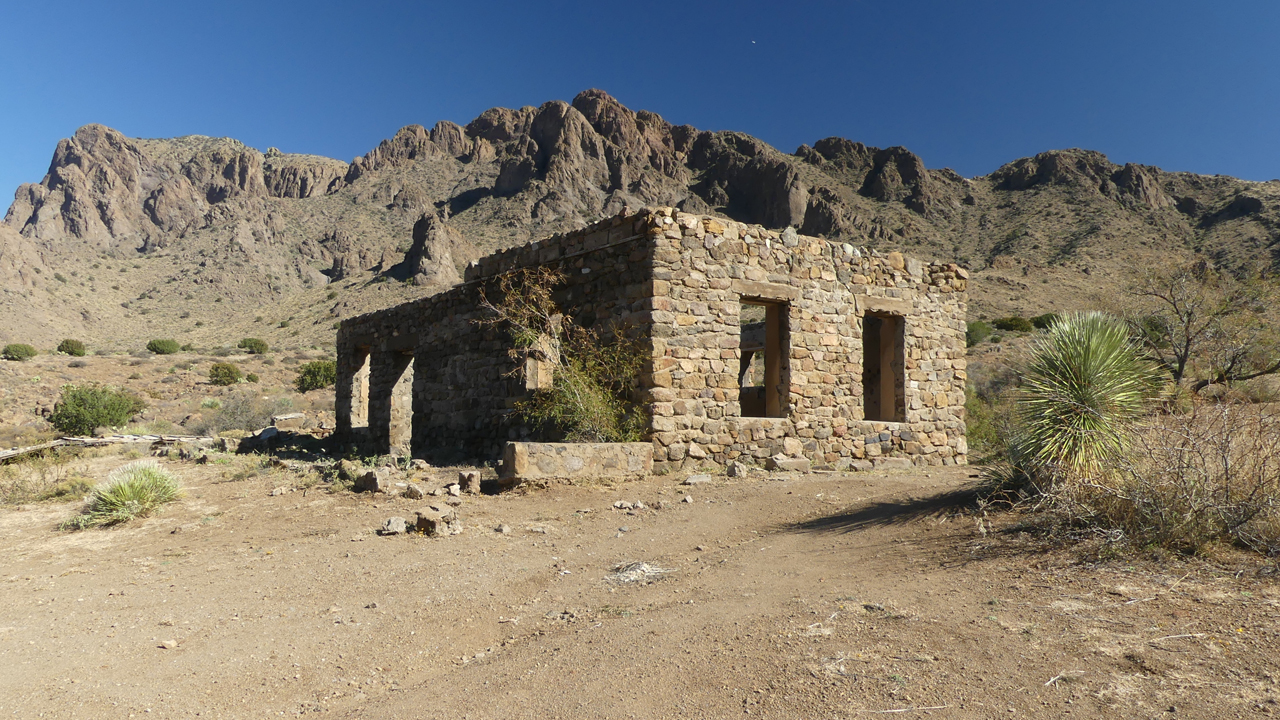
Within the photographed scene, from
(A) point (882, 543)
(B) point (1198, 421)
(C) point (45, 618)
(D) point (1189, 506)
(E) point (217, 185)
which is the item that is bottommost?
(C) point (45, 618)

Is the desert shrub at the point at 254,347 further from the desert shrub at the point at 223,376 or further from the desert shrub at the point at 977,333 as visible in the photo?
the desert shrub at the point at 977,333

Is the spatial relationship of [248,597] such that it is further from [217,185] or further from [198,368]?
[217,185]

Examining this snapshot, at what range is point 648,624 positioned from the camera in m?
3.77

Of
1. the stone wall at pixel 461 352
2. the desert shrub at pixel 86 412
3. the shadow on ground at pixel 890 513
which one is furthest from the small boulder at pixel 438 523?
the desert shrub at pixel 86 412

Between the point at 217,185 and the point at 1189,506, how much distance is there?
109857mm

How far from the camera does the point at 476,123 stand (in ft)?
280

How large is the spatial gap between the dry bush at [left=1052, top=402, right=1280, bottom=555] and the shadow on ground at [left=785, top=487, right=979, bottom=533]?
1091 millimetres

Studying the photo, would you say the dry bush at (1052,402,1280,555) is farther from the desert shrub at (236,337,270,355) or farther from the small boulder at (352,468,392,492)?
the desert shrub at (236,337,270,355)

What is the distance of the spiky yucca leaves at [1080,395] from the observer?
17.2 feet

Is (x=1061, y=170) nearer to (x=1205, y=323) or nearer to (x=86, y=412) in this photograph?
(x=1205, y=323)

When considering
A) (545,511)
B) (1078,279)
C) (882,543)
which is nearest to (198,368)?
(545,511)

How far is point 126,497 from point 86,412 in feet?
39.9

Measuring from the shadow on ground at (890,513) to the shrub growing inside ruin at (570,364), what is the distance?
289cm

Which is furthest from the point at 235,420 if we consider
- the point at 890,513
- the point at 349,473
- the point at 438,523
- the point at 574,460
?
the point at 890,513
